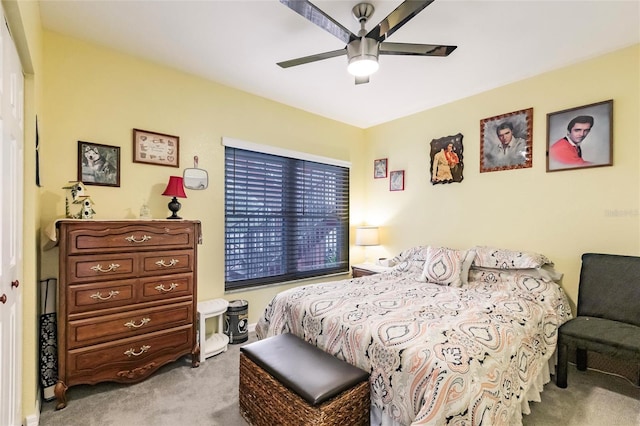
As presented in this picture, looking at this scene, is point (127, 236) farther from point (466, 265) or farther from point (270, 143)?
point (466, 265)

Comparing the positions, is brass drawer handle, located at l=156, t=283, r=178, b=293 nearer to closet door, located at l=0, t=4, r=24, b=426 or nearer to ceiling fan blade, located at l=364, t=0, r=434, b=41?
closet door, located at l=0, t=4, r=24, b=426

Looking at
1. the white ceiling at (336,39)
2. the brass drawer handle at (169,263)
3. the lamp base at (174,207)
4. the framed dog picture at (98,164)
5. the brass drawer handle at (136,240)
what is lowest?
the brass drawer handle at (169,263)

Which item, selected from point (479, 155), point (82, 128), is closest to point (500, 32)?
point (479, 155)

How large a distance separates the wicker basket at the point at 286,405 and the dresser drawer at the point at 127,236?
1.13 meters

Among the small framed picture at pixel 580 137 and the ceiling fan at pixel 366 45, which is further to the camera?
the small framed picture at pixel 580 137

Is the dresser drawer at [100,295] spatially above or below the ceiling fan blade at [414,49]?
below

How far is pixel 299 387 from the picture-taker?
1497 millimetres

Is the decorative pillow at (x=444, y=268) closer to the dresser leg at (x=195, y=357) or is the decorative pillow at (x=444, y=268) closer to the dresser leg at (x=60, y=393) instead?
the dresser leg at (x=195, y=357)

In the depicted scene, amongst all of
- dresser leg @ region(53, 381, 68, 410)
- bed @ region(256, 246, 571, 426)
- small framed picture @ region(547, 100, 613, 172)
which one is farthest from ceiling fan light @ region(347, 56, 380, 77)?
dresser leg @ region(53, 381, 68, 410)

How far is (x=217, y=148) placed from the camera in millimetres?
3189

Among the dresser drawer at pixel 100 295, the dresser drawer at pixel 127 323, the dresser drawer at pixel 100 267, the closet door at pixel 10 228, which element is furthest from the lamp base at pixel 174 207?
the closet door at pixel 10 228

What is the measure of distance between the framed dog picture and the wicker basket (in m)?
1.90

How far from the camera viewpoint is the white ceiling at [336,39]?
6.66 ft

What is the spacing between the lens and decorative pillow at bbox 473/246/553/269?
2691 mm
